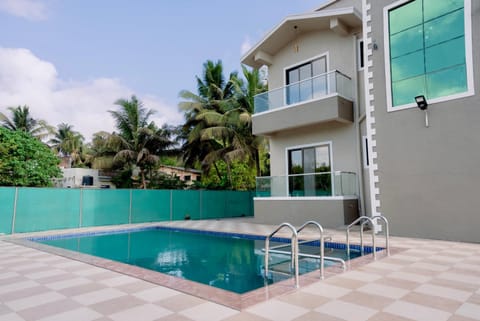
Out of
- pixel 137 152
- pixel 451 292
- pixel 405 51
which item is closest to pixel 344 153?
pixel 405 51

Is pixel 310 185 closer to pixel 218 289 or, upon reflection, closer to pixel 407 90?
pixel 407 90

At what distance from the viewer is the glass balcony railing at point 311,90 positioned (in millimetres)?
11125

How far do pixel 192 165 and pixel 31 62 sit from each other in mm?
12049

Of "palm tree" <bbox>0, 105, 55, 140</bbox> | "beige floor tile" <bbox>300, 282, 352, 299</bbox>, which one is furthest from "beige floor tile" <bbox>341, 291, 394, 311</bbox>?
"palm tree" <bbox>0, 105, 55, 140</bbox>

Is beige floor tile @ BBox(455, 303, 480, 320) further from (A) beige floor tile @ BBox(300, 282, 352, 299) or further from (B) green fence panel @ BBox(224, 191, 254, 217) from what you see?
(B) green fence panel @ BBox(224, 191, 254, 217)

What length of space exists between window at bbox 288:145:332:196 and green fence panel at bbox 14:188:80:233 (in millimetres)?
8153

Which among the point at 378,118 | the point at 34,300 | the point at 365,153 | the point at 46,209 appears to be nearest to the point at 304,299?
the point at 34,300

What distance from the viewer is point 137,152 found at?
19.0m

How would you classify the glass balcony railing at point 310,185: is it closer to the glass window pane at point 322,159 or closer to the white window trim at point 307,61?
the glass window pane at point 322,159

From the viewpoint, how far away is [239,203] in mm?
17953

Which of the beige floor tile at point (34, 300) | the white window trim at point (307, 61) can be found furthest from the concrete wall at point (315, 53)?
the beige floor tile at point (34, 300)

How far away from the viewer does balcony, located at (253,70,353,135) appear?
10977 mm

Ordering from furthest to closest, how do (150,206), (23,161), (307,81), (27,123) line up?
1. (27,123)
2. (23,161)
3. (150,206)
4. (307,81)

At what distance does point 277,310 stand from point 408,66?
8.02 metres
